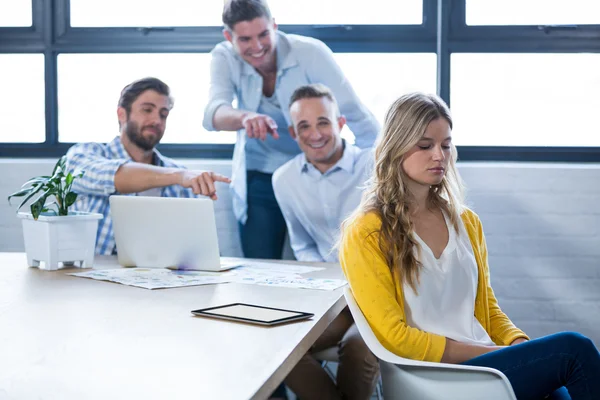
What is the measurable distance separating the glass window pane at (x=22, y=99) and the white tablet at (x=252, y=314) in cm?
252

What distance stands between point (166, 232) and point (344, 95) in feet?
4.60

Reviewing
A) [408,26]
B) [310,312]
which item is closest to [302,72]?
[408,26]

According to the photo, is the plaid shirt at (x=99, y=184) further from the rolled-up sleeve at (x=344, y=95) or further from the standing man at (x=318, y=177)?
the rolled-up sleeve at (x=344, y=95)

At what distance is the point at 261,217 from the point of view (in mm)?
3496

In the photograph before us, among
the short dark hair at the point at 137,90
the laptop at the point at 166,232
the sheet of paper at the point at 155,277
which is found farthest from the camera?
the short dark hair at the point at 137,90

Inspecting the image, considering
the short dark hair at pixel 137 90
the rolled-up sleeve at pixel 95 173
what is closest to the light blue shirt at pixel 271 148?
the short dark hair at pixel 137 90

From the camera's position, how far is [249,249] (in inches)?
137

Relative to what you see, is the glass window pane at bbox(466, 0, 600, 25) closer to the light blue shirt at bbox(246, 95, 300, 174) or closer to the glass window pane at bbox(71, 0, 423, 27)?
the glass window pane at bbox(71, 0, 423, 27)

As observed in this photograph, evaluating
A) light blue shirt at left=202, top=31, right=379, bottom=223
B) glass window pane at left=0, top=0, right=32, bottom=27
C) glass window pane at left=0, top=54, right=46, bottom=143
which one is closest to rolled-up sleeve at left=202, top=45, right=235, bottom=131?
light blue shirt at left=202, top=31, right=379, bottom=223

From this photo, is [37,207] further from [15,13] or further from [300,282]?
[15,13]

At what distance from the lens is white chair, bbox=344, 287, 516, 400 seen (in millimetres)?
1447

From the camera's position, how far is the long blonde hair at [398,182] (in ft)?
5.70

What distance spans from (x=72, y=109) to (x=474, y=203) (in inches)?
83.8

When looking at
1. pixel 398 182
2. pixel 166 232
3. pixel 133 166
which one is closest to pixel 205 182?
pixel 133 166
